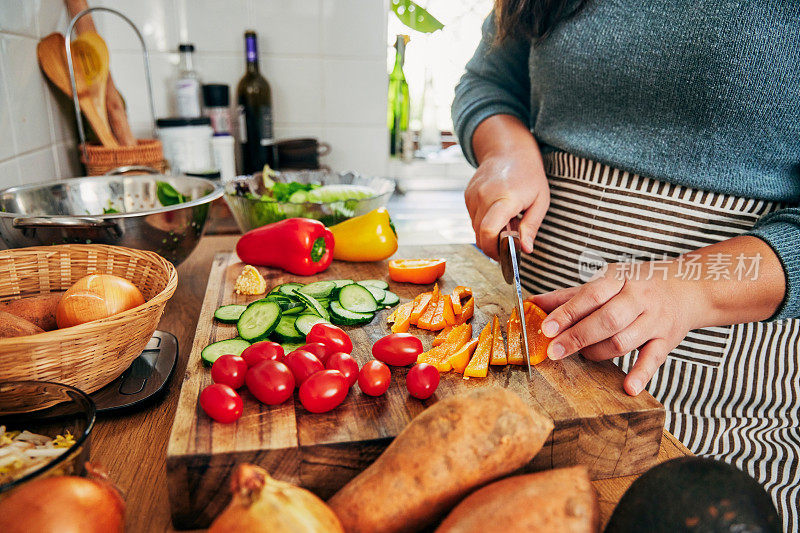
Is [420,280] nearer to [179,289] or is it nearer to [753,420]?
[179,289]

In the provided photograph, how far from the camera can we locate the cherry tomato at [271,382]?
796 mm

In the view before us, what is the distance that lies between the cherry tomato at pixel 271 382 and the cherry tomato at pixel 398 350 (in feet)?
0.60

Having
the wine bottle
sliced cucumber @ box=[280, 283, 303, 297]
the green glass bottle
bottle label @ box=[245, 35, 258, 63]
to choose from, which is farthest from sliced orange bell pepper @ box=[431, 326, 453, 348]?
the green glass bottle

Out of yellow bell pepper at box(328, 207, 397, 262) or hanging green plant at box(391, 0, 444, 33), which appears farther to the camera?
hanging green plant at box(391, 0, 444, 33)

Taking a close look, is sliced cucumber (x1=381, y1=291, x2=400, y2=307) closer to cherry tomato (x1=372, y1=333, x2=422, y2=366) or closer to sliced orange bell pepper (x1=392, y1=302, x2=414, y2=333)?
sliced orange bell pepper (x1=392, y1=302, x2=414, y2=333)

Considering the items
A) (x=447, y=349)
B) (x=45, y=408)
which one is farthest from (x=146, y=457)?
(x=447, y=349)

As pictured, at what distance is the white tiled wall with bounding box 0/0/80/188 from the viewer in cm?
156

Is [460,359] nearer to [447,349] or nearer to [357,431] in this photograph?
[447,349]

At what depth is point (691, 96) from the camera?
1.15m

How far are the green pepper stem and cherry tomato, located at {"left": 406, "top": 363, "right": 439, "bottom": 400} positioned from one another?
0.70 m

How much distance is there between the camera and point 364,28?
2.77 meters

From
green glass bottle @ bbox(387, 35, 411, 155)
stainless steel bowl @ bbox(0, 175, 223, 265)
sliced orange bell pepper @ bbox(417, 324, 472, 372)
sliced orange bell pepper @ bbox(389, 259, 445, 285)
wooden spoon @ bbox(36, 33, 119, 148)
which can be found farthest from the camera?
green glass bottle @ bbox(387, 35, 411, 155)

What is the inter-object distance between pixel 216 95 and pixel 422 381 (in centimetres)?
217

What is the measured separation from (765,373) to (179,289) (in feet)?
4.72
